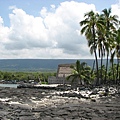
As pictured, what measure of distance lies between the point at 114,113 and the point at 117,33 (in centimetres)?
3259

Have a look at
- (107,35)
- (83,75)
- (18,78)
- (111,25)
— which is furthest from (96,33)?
(18,78)

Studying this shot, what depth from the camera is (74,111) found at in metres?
16.2

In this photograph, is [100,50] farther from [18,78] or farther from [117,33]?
[18,78]

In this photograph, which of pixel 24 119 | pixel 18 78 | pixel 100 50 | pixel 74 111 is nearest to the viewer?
pixel 24 119

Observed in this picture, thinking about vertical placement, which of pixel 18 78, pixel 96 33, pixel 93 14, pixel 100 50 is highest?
pixel 93 14

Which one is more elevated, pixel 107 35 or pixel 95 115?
pixel 107 35

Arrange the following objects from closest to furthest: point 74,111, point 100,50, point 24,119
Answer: point 24,119 < point 74,111 < point 100,50

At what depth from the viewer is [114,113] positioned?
Answer: 1537 cm

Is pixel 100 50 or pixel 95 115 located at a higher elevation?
pixel 100 50

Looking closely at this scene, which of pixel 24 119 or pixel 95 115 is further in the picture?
pixel 95 115

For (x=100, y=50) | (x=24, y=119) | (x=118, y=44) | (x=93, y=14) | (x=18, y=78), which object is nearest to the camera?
(x=24, y=119)

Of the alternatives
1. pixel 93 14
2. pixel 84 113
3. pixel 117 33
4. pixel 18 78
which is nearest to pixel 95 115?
pixel 84 113

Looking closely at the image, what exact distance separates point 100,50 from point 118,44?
15.0ft

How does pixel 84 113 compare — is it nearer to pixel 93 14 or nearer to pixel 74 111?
pixel 74 111
